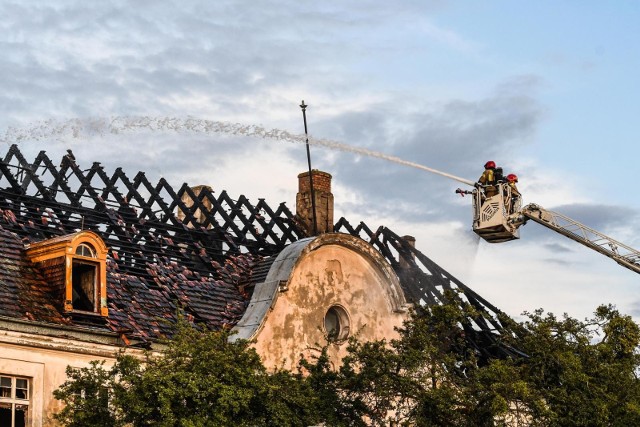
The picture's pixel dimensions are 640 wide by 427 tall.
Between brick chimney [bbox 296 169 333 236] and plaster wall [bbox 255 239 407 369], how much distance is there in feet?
20.1

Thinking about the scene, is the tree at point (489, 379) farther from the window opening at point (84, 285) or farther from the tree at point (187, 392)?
the window opening at point (84, 285)

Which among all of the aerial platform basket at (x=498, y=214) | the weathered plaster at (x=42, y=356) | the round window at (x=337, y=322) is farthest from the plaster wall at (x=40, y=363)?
the aerial platform basket at (x=498, y=214)

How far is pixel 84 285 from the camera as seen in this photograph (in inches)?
1373

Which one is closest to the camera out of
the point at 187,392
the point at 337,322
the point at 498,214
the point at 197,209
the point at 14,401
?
the point at 187,392

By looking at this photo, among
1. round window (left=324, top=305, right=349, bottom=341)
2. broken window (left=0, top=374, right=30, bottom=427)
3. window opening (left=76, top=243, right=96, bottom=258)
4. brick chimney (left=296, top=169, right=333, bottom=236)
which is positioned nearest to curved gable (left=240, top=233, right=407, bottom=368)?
round window (left=324, top=305, right=349, bottom=341)

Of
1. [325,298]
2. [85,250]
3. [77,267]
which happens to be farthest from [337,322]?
[85,250]

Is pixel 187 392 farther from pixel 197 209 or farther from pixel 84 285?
pixel 197 209

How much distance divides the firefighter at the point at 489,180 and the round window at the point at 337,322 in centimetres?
589

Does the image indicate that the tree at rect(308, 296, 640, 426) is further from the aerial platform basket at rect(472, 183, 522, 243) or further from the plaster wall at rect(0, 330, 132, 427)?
the plaster wall at rect(0, 330, 132, 427)

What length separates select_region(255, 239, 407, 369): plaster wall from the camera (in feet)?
125

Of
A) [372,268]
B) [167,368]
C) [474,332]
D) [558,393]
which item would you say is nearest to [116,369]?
[167,368]

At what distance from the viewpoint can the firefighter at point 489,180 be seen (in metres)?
36.6

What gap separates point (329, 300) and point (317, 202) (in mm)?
7862

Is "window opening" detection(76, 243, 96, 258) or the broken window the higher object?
"window opening" detection(76, 243, 96, 258)
